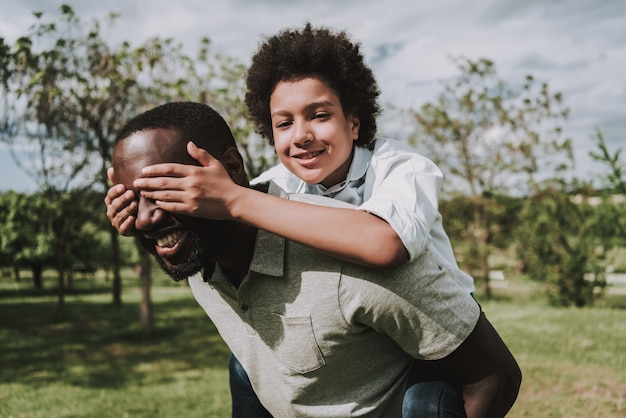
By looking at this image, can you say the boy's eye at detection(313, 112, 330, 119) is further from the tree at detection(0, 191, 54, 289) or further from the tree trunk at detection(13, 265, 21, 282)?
the tree trunk at detection(13, 265, 21, 282)

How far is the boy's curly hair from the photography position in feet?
7.72

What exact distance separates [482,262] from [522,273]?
5461 mm

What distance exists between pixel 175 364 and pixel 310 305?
9.62 m

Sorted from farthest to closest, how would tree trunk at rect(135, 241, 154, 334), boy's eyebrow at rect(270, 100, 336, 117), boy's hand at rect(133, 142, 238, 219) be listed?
tree trunk at rect(135, 241, 154, 334), boy's eyebrow at rect(270, 100, 336, 117), boy's hand at rect(133, 142, 238, 219)

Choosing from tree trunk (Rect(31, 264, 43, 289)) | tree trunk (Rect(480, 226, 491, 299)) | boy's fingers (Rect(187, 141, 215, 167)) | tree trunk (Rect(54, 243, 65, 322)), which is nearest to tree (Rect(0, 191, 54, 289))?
tree trunk (Rect(31, 264, 43, 289))

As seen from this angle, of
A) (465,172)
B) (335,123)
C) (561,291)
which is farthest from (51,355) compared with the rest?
(465,172)

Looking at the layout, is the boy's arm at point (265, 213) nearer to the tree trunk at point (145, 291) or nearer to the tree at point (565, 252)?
the tree trunk at point (145, 291)

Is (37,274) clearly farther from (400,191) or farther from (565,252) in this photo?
(400,191)

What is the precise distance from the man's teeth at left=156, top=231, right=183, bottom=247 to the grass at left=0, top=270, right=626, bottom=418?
5616 millimetres

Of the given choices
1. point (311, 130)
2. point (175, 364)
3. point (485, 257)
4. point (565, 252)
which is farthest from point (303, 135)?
point (485, 257)

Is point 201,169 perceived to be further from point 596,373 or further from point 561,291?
point 561,291

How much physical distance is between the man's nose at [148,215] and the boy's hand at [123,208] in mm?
28

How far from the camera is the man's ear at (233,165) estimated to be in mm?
1820

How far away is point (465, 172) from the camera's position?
24.5 meters
